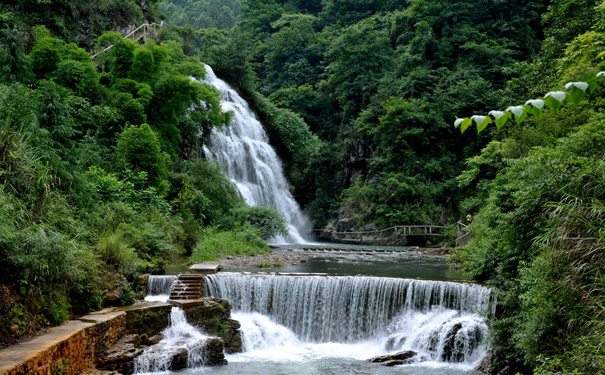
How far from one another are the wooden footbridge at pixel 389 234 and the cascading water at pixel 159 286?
1720 centimetres

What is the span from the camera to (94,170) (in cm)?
1343

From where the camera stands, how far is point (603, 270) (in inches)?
Result: 215

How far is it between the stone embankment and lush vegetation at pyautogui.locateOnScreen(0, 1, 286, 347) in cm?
42

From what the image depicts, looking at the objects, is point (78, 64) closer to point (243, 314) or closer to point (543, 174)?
point (243, 314)

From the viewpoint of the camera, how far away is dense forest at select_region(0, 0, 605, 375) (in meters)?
6.42

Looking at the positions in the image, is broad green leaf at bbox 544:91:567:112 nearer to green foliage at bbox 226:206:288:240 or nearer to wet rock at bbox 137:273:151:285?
wet rock at bbox 137:273:151:285

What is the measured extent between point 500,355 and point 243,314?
5692 mm

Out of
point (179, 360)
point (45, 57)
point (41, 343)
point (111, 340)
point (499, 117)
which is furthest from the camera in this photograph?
point (45, 57)

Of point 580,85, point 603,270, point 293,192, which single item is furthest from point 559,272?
point 293,192

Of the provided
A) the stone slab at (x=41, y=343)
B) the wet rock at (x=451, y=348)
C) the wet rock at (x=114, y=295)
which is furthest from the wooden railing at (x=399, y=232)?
the stone slab at (x=41, y=343)

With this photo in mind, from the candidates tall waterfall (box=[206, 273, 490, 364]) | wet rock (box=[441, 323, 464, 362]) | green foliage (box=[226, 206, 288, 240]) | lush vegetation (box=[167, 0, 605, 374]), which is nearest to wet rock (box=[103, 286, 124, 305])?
tall waterfall (box=[206, 273, 490, 364])

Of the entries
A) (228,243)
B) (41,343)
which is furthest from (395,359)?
(228,243)

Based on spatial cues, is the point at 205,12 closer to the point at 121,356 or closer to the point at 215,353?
the point at 215,353

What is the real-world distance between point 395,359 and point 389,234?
17379 millimetres
